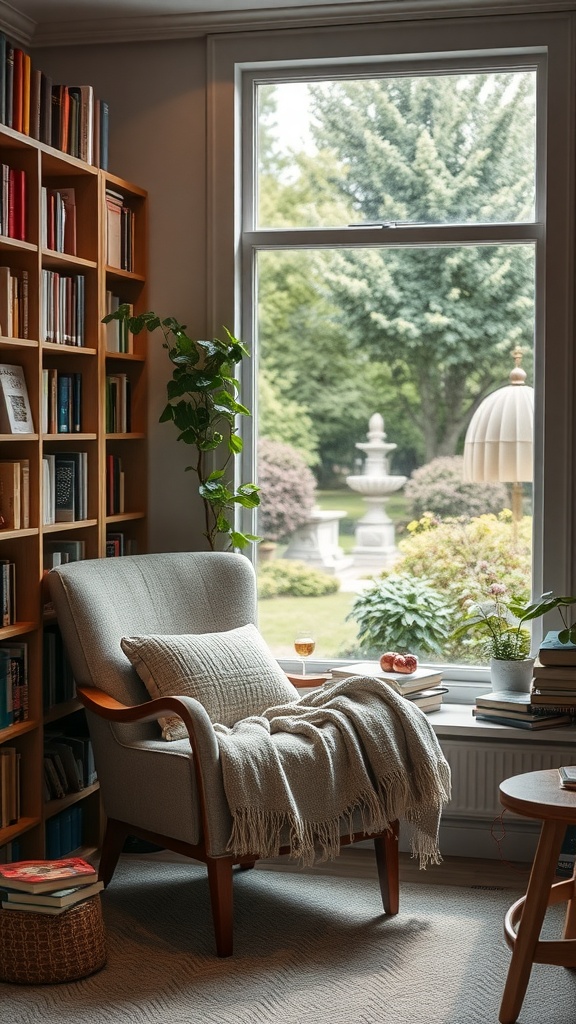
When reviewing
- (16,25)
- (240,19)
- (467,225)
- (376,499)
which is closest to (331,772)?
(376,499)

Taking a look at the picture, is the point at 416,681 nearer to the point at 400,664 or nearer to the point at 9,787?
the point at 400,664

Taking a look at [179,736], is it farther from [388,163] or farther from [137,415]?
[388,163]

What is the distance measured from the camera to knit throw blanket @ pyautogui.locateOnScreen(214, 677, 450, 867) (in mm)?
2881

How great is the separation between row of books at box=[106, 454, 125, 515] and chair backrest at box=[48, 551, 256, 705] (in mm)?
427

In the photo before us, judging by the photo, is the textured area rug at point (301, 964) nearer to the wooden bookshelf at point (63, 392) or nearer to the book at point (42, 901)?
the book at point (42, 901)

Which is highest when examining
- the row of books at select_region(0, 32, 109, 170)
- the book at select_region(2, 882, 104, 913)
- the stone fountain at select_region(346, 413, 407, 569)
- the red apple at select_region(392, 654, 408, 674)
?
the row of books at select_region(0, 32, 109, 170)

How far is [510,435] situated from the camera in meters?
4.04

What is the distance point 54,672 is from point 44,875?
2.73 ft

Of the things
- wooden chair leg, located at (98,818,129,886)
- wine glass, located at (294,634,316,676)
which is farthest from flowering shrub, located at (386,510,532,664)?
wooden chair leg, located at (98,818,129,886)

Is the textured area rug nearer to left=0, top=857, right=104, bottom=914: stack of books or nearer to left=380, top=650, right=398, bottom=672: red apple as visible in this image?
left=0, top=857, right=104, bottom=914: stack of books

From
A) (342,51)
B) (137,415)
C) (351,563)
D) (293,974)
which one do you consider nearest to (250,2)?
(342,51)

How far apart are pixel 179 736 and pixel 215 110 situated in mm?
2313

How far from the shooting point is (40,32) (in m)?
4.18

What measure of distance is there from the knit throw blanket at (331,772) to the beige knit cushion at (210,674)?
0.07 meters
